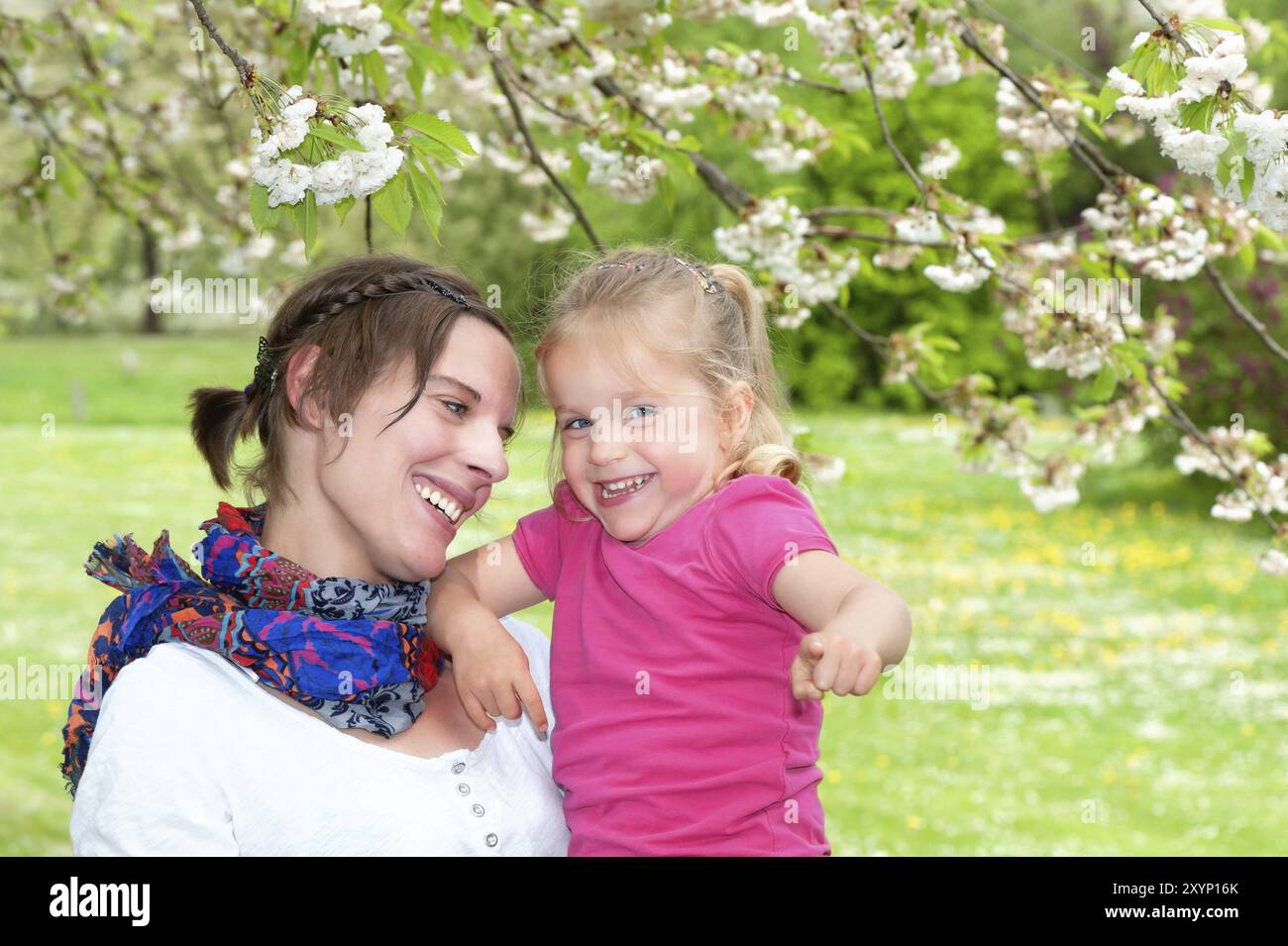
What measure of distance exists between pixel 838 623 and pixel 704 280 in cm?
92

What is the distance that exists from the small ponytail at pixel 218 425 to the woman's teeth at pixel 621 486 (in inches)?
27.0

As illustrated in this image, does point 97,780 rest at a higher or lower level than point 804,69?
lower

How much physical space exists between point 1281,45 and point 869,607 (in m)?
3.19

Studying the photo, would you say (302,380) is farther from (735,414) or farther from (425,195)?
(735,414)

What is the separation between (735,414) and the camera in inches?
93.4

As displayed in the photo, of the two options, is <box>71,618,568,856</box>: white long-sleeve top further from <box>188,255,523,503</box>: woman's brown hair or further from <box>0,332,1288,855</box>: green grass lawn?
<box>0,332,1288,855</box>: green grass lawn

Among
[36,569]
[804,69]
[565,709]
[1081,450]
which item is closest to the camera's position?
[565,709]

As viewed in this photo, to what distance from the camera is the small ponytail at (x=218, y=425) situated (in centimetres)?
251

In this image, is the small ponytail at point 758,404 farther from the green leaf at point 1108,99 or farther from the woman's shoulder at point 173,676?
the woman's shoulder at point 173,676

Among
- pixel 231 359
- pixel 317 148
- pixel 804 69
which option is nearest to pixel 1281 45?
pixel 317 148

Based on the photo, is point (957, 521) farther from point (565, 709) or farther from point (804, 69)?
point (565, 709)

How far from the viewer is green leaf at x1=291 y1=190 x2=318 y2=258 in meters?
1.98

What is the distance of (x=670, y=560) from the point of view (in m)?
2.23

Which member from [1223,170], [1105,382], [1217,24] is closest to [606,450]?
[1223,170]
